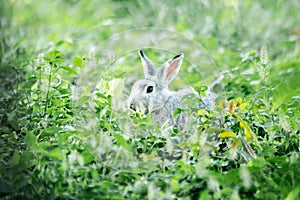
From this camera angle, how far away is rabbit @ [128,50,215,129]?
1.92 m

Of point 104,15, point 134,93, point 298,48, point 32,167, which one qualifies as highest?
point 104,15

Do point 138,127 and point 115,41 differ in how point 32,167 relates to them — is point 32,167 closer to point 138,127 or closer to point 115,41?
point 138,127

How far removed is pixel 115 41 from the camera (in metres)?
1.89

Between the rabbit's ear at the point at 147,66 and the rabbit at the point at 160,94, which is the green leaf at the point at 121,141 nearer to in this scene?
the rabbit at the point at 160,94

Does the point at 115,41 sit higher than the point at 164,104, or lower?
higher

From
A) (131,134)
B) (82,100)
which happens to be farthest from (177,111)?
(82,100)

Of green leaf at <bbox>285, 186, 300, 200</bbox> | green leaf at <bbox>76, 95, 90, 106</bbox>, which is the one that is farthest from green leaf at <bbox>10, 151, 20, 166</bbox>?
green leaf at <bbox>285, 186, 300, 200</bbox>

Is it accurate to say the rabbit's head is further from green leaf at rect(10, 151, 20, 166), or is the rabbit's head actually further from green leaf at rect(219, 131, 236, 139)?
green leaf at rect(10, 151, 20, 166)

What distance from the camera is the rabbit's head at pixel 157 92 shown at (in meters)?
1.94

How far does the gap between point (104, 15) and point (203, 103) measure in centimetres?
204

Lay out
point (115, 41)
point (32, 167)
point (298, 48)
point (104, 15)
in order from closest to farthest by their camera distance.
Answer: point (32, 167)
point (115, 41)
point (298, 48)
point (104, 15)

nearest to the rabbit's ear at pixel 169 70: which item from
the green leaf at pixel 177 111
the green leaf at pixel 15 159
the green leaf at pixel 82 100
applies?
the green leaf at pixel 177 111

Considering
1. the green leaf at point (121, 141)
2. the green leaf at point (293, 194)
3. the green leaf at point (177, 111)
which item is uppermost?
the green leaf at point (177, 111)

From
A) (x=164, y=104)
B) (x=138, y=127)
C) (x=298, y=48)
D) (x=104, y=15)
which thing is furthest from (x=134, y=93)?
(x=104, y=15)
